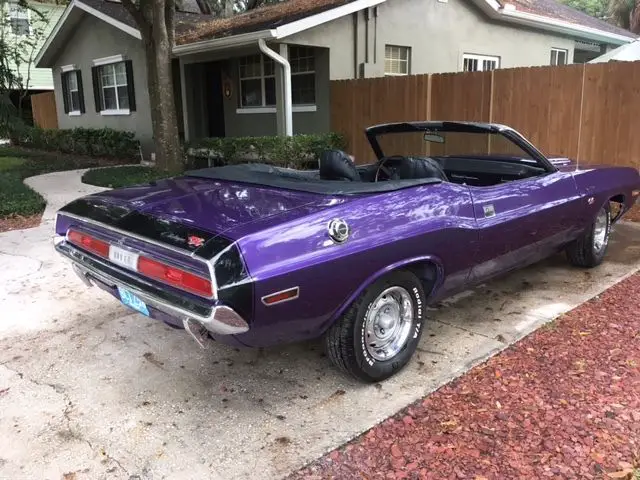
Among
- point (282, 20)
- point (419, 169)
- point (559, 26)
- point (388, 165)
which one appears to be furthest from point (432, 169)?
point (559, 26)

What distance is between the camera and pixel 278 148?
10820 millimetres

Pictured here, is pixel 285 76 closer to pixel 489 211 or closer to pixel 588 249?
pixel 588 249

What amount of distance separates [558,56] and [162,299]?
58.6 feet

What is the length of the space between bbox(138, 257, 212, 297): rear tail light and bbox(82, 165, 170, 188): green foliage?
789cm

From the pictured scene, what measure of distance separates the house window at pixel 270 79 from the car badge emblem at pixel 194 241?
9956 mm

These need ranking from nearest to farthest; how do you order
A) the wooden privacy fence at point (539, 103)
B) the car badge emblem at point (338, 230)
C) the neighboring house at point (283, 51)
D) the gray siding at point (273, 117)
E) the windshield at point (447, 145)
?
the car badge emblem at point (338, 230) → the windshield at point (447, 145) → the wooden privacy fence at point (539, 103) → the neighboring house at point (283, 51) → the gray siding at point (273, 117)

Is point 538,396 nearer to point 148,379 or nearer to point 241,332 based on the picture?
point 241,332

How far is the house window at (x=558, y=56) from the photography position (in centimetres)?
1736

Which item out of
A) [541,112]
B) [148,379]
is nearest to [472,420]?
[148,379]

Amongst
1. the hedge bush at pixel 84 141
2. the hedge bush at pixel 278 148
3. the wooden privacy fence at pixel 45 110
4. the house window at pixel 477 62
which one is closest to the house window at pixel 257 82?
the hedge bush at pixel 278 148

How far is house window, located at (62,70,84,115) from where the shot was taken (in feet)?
59.7

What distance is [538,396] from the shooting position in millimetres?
3225

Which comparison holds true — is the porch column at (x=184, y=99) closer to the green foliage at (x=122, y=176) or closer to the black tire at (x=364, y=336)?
the green foliage at (x=122, y=176)

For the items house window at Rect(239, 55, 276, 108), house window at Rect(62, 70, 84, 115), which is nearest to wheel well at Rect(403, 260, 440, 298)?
house window at Rect(239, 55, 276, 108)
